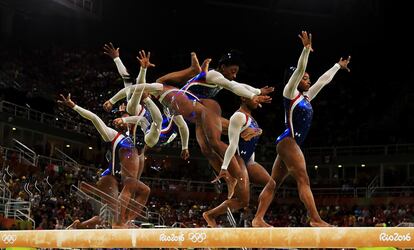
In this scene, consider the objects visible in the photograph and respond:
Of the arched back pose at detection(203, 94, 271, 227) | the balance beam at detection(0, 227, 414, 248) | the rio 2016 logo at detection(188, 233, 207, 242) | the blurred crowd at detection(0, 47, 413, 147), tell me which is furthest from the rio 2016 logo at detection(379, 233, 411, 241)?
the blurred crowd at detection(0, 47, 413, 147)

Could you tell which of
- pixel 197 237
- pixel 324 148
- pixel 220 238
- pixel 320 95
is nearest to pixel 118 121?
pixel 197 237

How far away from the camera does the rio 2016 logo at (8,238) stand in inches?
409

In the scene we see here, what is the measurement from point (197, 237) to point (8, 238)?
3021 mm

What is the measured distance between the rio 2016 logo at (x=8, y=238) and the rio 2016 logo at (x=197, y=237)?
2852 mm

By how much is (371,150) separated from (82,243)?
90.0 ft

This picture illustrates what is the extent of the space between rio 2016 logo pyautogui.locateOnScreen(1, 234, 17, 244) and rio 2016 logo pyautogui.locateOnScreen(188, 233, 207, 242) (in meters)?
2.85

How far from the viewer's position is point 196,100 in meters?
11.2

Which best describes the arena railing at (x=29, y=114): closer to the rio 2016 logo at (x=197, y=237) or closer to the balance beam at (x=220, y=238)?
the balance beam at (x=220, y=238)

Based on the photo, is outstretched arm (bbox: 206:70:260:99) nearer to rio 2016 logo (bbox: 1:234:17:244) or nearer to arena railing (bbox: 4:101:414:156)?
rio 2016 logo (bbox: 1:234:17:244)

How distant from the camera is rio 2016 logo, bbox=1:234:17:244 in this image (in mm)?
10389

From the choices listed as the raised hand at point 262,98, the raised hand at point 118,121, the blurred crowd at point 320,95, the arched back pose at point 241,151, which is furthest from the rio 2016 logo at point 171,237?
the blurred crowd at point 320,95

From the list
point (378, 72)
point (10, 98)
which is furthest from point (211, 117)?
point (378, 72)

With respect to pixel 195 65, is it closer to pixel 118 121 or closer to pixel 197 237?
pixel 118 121

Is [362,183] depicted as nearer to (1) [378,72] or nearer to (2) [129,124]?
(1) [378,72]
